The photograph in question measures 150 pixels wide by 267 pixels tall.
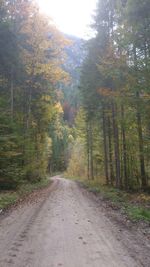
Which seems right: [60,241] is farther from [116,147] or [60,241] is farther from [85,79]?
[85,79]

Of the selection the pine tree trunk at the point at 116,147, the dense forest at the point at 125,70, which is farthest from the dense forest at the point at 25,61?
the pine tree trunk at the point at 116,147

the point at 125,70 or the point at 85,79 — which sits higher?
the point at 85,79

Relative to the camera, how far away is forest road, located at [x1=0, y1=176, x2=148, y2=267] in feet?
20.1

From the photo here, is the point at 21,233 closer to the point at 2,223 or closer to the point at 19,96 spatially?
the point at 2,223

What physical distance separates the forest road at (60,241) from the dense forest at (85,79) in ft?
24.3

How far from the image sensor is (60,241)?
24.9ft

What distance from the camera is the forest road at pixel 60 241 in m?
6.11

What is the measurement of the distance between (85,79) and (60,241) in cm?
2025

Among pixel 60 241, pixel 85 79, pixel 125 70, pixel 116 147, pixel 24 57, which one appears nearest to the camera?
pixel 60 241

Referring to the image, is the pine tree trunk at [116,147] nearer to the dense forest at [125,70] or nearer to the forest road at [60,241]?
the dense forest at [125,70]

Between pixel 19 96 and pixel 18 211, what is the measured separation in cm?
1617

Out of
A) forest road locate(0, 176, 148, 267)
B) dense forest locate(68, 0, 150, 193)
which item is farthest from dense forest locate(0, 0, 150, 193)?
forest road locate(0, 176, 148, 267)

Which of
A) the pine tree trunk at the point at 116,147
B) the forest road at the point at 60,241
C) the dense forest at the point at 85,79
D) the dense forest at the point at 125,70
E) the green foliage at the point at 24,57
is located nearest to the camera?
the forest road at the point at 60,241

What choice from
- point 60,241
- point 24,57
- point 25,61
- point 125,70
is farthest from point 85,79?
point 60,241
